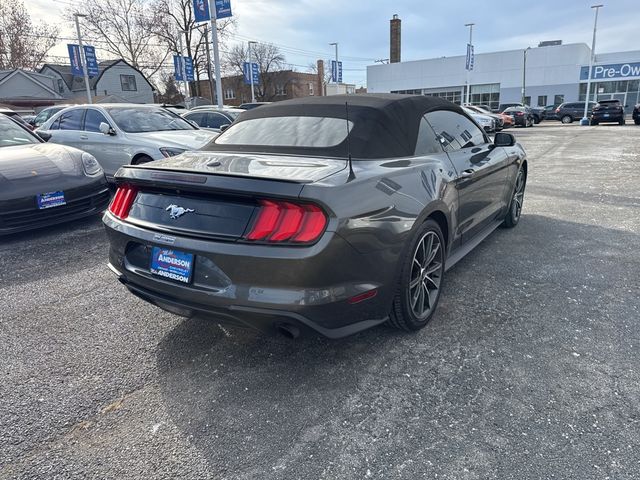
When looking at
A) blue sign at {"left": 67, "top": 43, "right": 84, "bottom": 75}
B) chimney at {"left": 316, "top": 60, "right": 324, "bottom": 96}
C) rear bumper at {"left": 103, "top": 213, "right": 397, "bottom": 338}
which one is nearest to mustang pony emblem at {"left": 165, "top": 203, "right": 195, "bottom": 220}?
rear bumper at {"left": 103, "top": 213, "right": 397, "bottom": 338}

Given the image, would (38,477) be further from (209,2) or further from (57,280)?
(209,2)

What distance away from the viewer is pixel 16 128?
6.44m

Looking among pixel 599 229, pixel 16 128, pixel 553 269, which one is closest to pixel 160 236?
pixel 553 269

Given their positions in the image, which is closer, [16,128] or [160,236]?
[160,236]

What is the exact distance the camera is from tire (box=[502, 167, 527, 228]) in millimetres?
5207

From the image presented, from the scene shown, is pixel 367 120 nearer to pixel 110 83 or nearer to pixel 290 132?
pixel 290 132

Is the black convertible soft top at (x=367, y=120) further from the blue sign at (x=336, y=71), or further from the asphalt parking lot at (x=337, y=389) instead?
the blue sign at (x=336, y=71)

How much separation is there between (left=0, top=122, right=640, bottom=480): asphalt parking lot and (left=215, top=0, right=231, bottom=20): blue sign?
1304 cm

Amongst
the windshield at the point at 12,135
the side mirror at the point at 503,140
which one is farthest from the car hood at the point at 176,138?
the side mirror at the point at 503,140

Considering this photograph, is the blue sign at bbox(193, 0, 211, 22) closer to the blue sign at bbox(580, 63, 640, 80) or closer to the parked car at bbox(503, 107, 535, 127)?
the parked car at bbox(503, 107, 535, 127)

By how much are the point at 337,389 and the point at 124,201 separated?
178 cm

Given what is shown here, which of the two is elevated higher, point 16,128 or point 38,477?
point 16,128

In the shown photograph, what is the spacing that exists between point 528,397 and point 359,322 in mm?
956

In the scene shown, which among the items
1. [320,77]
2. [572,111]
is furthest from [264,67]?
[572,111]
